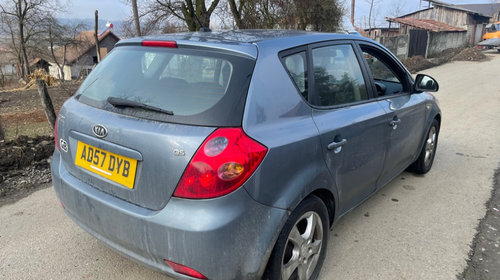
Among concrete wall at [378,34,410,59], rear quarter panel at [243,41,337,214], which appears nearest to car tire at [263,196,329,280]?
rear quarter panel at [243,41,337,214]

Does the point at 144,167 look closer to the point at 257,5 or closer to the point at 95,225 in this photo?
the point at 95,225

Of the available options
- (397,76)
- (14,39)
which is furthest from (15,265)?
(14,39)

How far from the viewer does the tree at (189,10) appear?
14.1 m

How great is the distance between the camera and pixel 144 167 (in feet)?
6.12

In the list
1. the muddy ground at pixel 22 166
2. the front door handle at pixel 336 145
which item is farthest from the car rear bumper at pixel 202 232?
the muddy ground at pixel 22 166

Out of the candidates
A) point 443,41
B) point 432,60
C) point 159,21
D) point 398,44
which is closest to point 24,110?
point 159,21

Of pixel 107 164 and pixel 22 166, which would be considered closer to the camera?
pixel 107 164

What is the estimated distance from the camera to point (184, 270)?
5.98 ft

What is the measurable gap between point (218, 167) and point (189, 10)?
44.4ft

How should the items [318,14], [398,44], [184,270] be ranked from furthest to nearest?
1. [398,44]
2. [318,14]
3. [184,270]

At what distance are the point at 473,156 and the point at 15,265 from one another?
5.56 m

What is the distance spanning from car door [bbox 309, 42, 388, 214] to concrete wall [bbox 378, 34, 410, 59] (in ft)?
56.1

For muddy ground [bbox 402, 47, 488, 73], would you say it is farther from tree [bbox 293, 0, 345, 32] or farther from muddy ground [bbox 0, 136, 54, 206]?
muddy ground [bbox 0, 136, 54, 206]

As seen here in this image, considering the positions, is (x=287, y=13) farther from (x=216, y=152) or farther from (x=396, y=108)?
(x=216, y=152)
